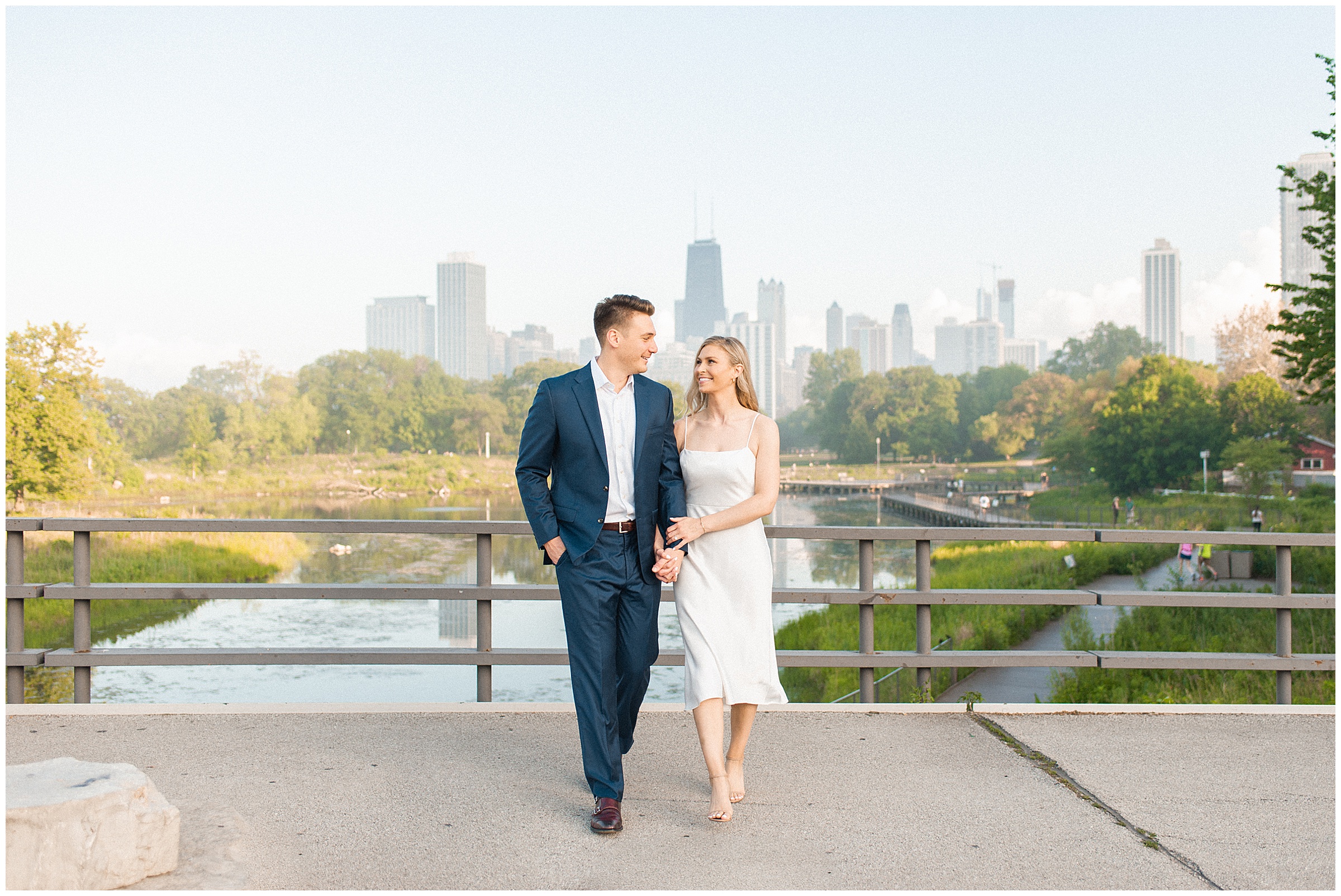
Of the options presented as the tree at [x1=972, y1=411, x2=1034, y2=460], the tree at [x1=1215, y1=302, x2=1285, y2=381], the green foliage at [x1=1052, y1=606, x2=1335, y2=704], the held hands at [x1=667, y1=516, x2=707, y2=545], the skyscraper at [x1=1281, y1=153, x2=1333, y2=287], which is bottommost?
the green foliage at [x1=1052, y1=606, x2=1335, y2=704]

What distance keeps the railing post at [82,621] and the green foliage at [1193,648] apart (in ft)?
30.6

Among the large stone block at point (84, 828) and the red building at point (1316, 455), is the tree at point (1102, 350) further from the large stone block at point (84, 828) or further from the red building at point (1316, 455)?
the large stone block at point (84, 828)

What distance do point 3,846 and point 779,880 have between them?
2204 mm

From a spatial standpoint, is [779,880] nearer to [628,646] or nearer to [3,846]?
[628,646]

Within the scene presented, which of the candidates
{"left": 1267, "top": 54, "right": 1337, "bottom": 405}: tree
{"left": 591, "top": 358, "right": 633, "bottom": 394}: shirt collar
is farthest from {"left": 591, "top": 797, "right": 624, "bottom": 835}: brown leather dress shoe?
{"left": 1267, "top": 54, "right": 1337, "bottom": 405}: tree

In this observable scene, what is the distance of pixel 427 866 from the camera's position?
336cm

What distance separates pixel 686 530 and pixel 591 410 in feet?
1.88

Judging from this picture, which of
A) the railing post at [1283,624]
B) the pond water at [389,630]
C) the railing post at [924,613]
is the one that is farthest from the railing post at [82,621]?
the railing post at [1283,624]

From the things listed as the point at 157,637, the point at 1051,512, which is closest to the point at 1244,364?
the point at 1051,512

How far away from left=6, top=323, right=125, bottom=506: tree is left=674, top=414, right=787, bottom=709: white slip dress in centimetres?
4271

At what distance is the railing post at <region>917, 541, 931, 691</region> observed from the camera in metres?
5.55

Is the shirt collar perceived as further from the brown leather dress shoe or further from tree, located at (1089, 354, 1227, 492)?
tree, located at (1089, 354, 1227, 492)

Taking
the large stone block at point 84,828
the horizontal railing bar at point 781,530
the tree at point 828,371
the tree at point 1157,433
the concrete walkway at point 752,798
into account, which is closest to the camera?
the large stone block at point 84,828

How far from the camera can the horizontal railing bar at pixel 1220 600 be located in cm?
568
